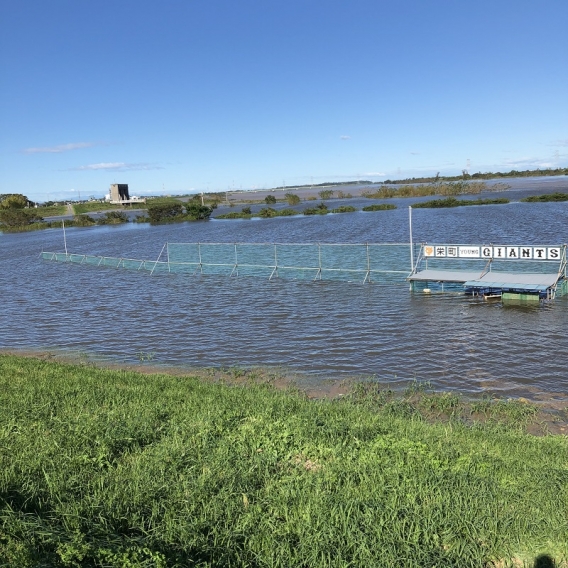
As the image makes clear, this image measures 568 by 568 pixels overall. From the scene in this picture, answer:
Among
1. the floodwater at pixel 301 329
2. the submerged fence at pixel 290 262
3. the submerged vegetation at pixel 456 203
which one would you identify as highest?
the submerged vegetation at pixel 456 203

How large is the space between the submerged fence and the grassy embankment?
16.0 m

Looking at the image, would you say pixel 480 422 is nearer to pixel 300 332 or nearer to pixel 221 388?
pixel 221 388

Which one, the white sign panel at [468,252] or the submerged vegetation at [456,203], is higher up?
the submerged vegetation at [456,203]

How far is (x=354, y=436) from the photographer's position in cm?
779

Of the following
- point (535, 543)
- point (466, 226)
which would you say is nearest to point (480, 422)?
point (535, 543)

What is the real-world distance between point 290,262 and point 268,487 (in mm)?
24352

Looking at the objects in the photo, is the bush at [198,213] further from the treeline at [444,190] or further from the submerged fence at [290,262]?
the submerged fence at [290,262]

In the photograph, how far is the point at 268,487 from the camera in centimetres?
630

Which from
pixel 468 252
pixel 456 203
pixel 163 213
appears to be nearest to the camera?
pixel 468 252

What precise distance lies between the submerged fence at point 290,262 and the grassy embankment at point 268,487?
1600cm

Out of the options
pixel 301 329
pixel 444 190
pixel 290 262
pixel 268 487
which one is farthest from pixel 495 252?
pixel 444 190

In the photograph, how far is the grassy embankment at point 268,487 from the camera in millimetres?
5008

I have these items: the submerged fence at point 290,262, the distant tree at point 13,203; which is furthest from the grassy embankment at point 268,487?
the distant tree at point 13,203

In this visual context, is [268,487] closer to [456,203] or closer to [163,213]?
[456,203]
